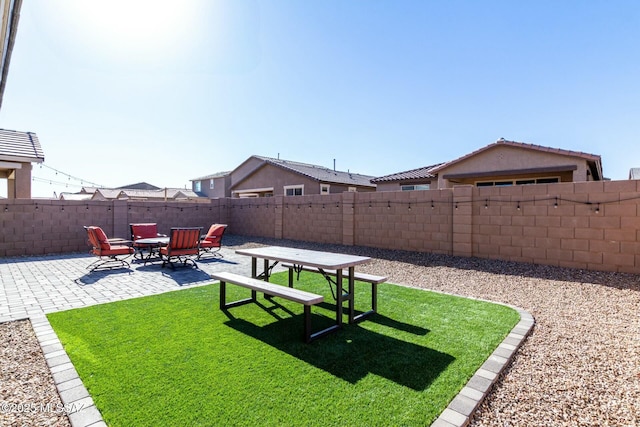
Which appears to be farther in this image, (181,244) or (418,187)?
(418,187)

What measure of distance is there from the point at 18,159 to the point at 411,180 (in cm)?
1723

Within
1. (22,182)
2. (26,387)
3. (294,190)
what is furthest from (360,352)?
(294,190)

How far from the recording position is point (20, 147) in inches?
452

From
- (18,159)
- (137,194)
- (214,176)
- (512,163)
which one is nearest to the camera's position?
(18,159)

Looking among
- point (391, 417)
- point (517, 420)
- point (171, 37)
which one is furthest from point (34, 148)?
point (517, 420)

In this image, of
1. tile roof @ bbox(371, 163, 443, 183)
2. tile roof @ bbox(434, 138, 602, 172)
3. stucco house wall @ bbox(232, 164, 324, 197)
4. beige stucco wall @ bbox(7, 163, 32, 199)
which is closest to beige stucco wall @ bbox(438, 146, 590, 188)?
tile roof @ bbox(434, 138, 602, 172)

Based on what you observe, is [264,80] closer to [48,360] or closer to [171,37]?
[171,37]

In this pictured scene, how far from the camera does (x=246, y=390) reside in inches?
107

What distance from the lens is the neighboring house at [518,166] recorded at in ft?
39.9

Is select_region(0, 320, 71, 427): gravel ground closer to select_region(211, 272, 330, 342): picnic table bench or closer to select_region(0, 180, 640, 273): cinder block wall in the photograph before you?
select_region(211, 272, 330, 342): picnic table bench

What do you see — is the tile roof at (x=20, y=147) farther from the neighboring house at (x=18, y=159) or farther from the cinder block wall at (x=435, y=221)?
the cinder block wall at (x=435, y=221)

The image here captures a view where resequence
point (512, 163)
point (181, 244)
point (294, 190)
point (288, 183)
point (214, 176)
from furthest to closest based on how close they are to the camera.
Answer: point (214, 176) → point (288, 183) → point (294, 190) → point (512, 163) → point (181, 244)

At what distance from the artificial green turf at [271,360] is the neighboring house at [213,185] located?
92.2 feet

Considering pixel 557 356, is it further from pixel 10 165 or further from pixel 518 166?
pixel 10 165
